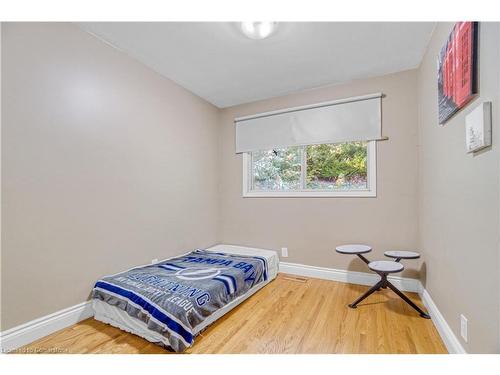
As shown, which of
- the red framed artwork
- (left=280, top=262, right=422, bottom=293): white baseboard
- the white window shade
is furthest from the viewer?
the white window shade

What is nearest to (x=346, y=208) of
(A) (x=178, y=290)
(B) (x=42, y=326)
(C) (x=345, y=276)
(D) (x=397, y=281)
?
(C) (x=345, y=276)

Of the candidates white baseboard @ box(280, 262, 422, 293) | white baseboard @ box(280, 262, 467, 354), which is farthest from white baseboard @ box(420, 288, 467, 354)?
white baseboard @ box(280, 262, 422, 293)

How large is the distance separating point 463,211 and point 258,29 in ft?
6.50

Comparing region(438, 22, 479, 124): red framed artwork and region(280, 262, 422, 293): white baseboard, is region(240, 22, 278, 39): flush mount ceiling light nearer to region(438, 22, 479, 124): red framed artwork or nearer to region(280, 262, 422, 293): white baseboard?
region(438, 22, 479, 124): red framed artwork

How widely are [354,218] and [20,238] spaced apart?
3096 millimetres

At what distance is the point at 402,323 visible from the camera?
1.88 m

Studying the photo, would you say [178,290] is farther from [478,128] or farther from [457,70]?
[457,70]

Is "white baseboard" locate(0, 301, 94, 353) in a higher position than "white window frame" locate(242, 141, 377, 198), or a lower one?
lower

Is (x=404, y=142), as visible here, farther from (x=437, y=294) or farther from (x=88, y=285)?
(x=88, y=285)

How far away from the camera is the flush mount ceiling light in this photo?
190 centimetres

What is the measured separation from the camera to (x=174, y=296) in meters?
1.75

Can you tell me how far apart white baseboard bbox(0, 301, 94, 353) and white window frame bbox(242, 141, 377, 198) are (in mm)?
2248

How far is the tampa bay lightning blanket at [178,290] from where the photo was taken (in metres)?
1.61

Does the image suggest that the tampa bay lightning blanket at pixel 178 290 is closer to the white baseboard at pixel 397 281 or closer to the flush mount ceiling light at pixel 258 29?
the white baseboard at pixel 397 281
